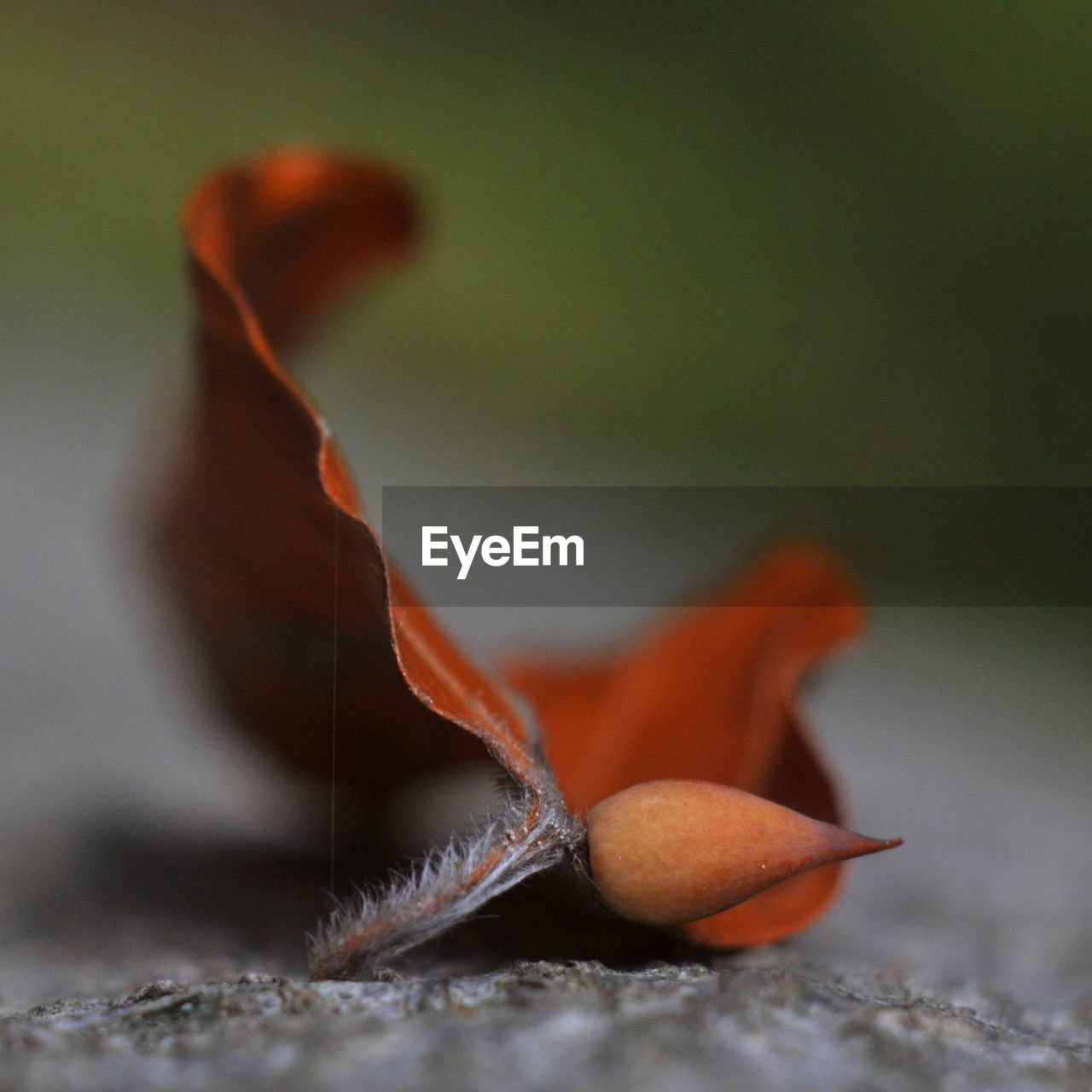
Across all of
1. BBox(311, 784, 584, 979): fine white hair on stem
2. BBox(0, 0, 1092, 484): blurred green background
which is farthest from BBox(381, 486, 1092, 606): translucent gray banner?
BBox(311, 784, 584, 979): fine white hair on stem

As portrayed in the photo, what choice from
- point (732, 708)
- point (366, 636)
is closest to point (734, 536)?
point (732, 708)

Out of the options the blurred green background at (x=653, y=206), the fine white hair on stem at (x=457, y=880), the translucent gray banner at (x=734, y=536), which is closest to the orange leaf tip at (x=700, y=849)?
the fine white hair on stem at (x=457, y=880)

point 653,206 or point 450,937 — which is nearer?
point 450,937

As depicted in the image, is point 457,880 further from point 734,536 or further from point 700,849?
point 734,536

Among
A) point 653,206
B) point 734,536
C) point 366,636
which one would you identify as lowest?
point 734,536

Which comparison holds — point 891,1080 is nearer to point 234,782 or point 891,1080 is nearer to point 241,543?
point 241,543

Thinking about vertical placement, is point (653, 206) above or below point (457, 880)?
above

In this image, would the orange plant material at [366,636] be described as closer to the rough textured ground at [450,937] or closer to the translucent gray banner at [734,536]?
the rough textured ground at [450,937]

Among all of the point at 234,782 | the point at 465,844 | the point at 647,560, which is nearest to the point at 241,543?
the point at 465,844
